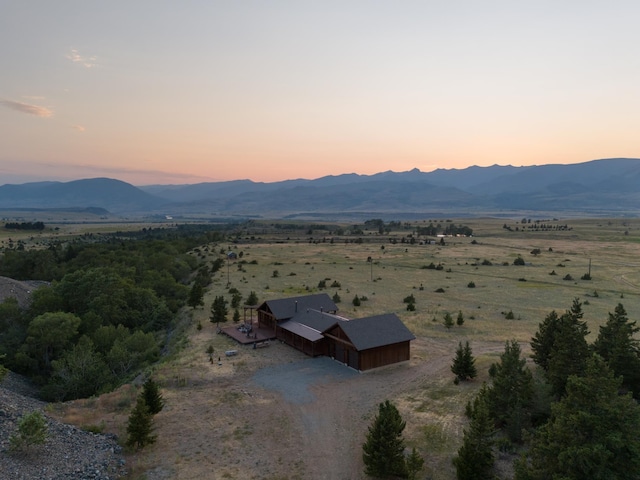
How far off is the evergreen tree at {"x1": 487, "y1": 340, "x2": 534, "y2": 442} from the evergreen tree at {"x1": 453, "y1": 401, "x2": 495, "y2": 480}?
469 cm

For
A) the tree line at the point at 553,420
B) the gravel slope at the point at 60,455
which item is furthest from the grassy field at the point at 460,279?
the gravel slope at the point at 60,455

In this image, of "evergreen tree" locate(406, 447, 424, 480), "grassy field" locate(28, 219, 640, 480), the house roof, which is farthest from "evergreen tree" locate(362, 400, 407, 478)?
the house roof

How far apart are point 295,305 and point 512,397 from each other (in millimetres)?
24754

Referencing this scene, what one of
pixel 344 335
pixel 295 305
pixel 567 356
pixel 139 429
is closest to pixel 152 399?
pixel 139 429

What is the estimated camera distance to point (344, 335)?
35250 mm

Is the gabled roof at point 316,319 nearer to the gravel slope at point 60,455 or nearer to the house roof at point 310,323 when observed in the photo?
the house roof at point 310,323

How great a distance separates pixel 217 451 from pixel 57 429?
8399 millimetres

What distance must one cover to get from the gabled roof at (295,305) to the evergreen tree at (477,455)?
25911 millimetres

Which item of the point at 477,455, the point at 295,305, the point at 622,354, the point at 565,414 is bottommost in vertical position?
the point at 477,455

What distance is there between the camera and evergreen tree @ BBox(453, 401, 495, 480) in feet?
61.1

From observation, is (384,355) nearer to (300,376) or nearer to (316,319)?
(300,376)

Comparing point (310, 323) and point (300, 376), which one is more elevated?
point (310, 323)

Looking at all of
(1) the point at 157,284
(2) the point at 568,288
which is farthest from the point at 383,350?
(2) the point at 568,288

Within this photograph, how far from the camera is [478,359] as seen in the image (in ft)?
117
